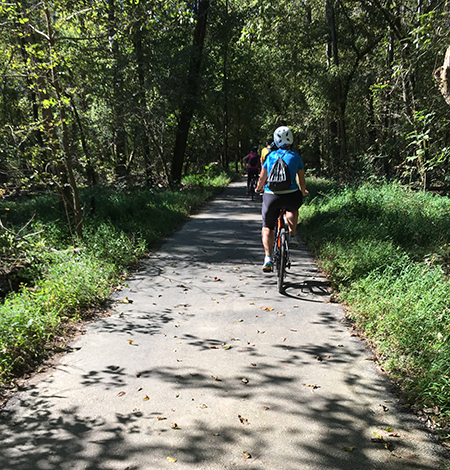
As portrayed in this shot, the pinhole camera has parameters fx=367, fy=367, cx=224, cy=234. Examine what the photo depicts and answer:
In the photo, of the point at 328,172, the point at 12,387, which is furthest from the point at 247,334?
the point at 328,172

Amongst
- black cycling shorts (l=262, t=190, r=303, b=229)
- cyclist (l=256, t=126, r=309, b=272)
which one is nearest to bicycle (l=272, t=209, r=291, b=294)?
cyclist (l=256, t=126, r=309, b=272)

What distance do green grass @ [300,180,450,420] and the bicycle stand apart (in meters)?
0.87

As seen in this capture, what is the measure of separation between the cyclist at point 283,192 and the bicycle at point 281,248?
11cm

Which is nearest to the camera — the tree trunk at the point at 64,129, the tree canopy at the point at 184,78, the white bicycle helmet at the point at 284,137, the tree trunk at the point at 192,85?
the white bicycle helmet at the point at 284,137

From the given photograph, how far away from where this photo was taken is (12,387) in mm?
3332

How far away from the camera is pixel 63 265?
589 centimetres

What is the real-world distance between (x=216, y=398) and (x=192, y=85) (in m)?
15.5

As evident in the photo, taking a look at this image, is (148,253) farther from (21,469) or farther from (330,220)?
(21,469)

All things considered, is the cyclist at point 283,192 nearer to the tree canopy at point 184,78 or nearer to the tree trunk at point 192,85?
the tree canopy at point 184,78

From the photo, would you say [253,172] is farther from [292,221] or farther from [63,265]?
[63,265]

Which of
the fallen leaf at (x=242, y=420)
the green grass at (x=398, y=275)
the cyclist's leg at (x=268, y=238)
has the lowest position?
the fallen leaf at (x=242, y=420)

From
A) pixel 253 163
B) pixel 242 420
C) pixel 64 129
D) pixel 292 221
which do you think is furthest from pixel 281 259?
pixel 253 163

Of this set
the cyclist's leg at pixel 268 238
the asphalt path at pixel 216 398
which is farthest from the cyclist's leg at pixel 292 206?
the asphalt path at pixel 216 398

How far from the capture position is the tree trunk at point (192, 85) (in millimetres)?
16234
